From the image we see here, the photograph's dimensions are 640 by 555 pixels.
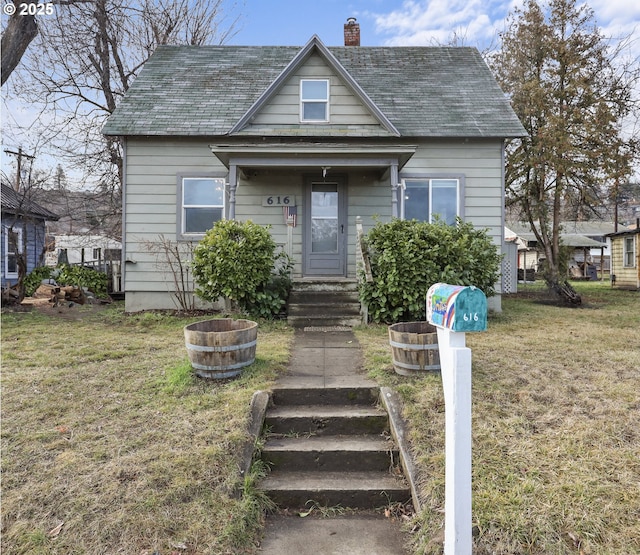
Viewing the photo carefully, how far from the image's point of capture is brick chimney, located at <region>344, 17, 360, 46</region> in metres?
13.3

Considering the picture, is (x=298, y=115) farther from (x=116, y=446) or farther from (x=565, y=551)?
(x=565, y=551)

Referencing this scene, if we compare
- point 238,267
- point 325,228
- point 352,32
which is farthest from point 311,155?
point 352,32

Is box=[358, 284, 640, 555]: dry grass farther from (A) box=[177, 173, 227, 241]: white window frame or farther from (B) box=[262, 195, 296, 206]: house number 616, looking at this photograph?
(A) box=[177, 173, 227, 241]: white window frame

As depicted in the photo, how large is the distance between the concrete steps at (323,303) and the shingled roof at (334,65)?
3.86 m

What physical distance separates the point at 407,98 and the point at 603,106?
6259mm

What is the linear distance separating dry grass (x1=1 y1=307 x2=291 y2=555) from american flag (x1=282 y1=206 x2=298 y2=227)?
4374 millimetres

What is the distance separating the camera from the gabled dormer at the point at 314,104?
9.70 meters

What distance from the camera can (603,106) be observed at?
12.4 metres

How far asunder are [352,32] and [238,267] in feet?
31.8

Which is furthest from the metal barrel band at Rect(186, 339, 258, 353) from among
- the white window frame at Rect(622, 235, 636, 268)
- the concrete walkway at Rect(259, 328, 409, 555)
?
the white window frame at Rect(622, 235, 636, 268)

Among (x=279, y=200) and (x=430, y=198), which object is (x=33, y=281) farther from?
(x=430, y=198)


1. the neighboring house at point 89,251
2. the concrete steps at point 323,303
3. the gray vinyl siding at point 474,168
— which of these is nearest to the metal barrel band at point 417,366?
the concrete steps at point 323,303

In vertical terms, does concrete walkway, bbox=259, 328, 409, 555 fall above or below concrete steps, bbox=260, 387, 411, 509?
below

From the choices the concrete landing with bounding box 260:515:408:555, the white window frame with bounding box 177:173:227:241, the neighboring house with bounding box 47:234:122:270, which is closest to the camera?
the concrete landing with bounding box 260:515:408:555
